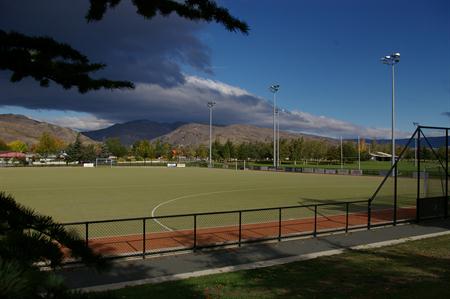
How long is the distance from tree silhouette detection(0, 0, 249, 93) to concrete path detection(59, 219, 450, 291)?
603 centimetres

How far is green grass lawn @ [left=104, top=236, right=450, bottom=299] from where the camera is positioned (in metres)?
8.88

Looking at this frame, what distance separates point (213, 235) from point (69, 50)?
14.2 m

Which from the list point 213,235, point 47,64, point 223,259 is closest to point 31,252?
point 47,64

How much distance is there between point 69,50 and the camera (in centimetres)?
270

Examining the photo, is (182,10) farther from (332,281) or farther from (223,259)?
(223,259)

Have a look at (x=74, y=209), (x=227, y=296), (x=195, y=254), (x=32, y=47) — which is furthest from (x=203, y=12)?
(x=74, y=209)

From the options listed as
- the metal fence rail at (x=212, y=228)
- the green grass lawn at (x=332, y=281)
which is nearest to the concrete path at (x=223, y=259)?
the metal fence rail at (x=212, y=228)

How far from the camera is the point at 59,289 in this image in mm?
1546

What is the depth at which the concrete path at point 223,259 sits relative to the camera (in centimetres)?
1015

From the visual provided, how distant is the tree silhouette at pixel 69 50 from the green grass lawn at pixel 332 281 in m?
5.81

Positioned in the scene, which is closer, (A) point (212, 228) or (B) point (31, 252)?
(B) point (31, 252)

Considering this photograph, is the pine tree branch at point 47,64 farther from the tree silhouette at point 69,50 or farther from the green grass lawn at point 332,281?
the green grass lawn at point 332,281

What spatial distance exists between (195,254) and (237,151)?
148917 millimetres

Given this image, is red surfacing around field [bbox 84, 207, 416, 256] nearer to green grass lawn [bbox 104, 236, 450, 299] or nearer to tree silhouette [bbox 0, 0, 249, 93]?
green grass lawn [bbox 104, 236, 450, 299]
